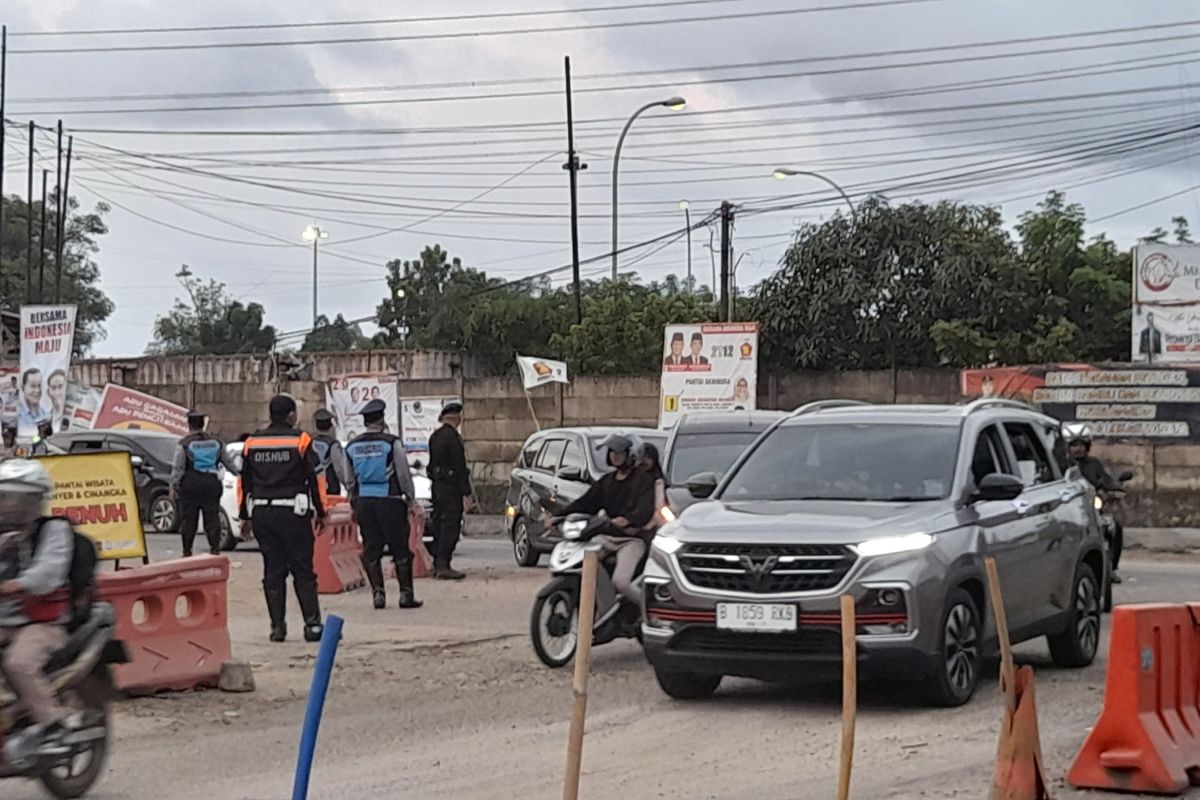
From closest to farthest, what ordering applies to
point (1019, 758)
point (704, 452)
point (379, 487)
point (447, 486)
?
point (1019, 758) < point (379, 487) < point (704, 452) < point (447, 486)

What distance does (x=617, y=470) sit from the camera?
491 inches

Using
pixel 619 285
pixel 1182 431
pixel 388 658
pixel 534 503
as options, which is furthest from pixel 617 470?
pixel 619 285

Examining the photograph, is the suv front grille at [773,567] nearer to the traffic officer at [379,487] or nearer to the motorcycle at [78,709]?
the motorcycle at [78,709]

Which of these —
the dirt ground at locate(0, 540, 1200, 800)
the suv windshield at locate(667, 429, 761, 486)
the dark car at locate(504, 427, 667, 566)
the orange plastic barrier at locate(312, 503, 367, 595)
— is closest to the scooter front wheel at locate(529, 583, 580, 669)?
the dirt ground at locate(0, 540, 1200, 800)

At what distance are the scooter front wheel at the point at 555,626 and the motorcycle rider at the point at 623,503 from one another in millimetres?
410

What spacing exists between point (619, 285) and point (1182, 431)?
77.6 feet

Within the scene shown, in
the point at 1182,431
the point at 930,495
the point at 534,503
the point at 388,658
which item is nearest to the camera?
the point at 930,495

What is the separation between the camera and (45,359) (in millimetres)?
28906

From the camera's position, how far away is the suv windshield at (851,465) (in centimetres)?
1071

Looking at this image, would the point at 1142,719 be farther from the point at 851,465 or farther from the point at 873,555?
the point at 851,465

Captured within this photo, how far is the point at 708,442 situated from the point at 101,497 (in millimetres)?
6209

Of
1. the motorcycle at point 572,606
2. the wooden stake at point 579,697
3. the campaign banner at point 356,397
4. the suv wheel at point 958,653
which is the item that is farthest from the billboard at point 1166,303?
the wooden stake at point 579,697

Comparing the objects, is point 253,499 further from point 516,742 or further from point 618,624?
point 516,742

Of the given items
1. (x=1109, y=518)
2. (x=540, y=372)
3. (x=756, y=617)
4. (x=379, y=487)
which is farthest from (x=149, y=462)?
(x=756, y=617)
